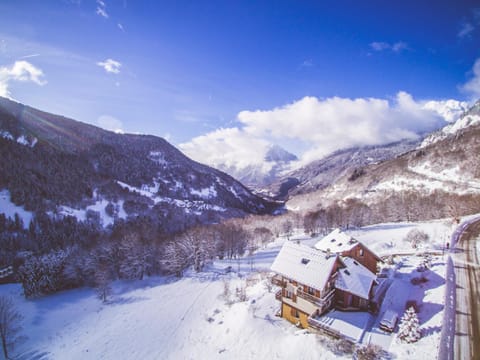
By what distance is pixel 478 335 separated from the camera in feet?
67.7

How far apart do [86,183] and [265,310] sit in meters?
164

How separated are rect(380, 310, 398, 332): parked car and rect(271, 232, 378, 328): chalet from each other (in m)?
3.06

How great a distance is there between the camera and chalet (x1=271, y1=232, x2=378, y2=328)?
2869 centimetres

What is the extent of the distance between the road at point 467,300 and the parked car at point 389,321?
5.02m

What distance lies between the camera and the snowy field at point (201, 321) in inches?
987

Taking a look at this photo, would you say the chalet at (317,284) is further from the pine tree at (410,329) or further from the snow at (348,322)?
the pine tree at (410,329)

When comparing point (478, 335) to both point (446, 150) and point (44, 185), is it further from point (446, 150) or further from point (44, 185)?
point (446, 150)

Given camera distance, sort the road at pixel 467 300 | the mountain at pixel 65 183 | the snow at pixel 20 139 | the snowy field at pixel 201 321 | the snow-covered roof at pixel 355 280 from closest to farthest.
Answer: the road at pixel 467 300, the snowy field at pixel 201 321, the snow-covered roof at pixel 355 280, the mountain at pixel 65 183, the snow at pixel 20 139

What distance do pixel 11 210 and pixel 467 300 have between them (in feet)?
516

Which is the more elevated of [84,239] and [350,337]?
[350,337]

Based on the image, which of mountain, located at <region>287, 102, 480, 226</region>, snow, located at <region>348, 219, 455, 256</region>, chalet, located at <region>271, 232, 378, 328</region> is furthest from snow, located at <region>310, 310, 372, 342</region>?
mountain, located at <region>287, 102, 480, 226</region>

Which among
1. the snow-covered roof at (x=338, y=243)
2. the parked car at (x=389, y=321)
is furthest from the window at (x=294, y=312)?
the snow-covered roof at (x=338, y=243)

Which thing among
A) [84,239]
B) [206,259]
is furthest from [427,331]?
[84,239]

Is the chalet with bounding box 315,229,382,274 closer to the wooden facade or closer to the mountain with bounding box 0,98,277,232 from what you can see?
the wooden facade
